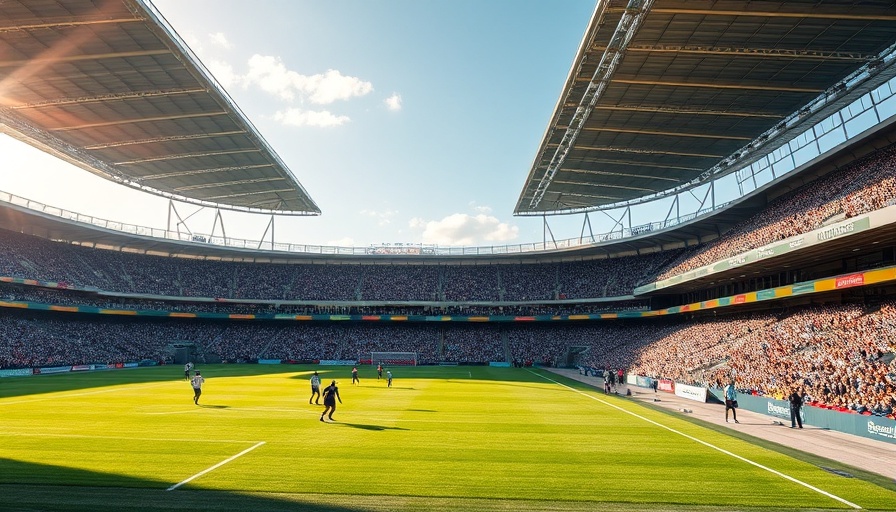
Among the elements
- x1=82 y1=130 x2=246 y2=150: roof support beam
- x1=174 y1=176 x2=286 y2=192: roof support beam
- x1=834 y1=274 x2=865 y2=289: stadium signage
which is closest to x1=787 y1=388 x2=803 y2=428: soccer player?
x1=834 y1=274 x2=865 y2=289: stadium signage

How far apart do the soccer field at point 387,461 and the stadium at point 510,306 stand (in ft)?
0.43

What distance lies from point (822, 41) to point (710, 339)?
76.0ft

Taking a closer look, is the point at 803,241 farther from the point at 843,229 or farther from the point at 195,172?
the point at 195,172

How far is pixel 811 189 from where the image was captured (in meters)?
38.5

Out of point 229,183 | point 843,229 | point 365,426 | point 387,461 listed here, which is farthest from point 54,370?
point 843,229

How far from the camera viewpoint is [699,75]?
1184 inches

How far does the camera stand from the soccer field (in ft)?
35.9

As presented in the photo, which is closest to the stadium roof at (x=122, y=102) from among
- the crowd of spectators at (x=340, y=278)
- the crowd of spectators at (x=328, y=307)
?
the crowd of spectators at (x=340, y=278)

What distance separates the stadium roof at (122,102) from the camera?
86.7 feet

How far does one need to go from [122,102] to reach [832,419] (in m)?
43.9

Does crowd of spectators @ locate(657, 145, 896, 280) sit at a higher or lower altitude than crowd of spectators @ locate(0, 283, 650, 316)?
higher

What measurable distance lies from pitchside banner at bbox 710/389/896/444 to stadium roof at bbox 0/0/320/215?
119 feet

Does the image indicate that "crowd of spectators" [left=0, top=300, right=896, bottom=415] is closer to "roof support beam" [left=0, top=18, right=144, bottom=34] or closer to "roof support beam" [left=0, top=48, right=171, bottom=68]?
"roof support beam" [left=0, top=48, right=171, bottom=68]

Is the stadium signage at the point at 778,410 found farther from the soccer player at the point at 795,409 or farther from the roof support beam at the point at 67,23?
the roof support beam at the point at 67,23
